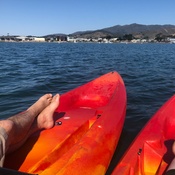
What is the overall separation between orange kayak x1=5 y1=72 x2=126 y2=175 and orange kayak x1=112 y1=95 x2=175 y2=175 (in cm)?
34

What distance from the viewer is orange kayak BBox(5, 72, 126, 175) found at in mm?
3082

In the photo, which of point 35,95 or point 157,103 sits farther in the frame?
point 35,95

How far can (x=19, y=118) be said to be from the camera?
10.9 ft

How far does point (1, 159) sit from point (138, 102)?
235 inches

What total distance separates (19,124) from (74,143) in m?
1.06

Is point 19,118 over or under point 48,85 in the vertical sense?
over

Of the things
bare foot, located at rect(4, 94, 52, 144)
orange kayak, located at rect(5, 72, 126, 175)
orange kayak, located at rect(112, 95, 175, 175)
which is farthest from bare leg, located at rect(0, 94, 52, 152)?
orange kayak, located at rect(112, 95, 175, 175)

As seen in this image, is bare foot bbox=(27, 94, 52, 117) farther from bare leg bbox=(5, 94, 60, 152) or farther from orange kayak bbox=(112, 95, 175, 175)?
orange kayak bbox=(112, 95, 175, 175)

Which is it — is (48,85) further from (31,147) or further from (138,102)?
(31,147)

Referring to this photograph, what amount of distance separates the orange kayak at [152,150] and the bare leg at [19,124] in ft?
4.16

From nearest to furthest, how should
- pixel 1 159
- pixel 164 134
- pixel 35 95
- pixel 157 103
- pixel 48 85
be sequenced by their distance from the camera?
pixel 1 159, pixel 164 134, pixel 157 103, pixel 35 95, pixel 48 85

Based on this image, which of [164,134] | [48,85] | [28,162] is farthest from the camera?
[48,85]

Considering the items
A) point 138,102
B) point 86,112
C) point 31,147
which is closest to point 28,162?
point 31,147

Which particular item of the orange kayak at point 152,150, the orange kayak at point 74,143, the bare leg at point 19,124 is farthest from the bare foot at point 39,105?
the orange kayak at point 152,150
